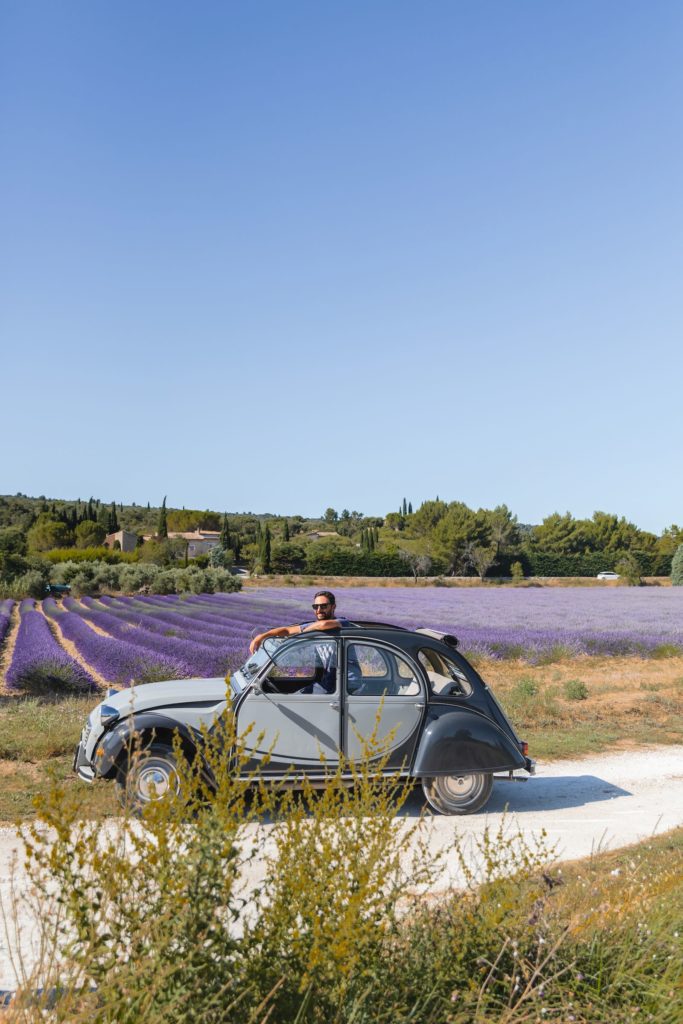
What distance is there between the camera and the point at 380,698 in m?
6.49

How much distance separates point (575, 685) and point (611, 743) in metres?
3.08

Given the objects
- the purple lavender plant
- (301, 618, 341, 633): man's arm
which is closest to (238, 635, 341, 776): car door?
(301, 618, 341, 633): man's arm

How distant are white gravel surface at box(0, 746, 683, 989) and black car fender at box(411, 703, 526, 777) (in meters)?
0.42

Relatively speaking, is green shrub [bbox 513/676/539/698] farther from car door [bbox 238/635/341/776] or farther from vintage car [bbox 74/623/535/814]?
car door [bbox 238/635/341/776]

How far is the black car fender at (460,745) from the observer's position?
21.3 feet

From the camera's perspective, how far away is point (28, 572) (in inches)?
1735

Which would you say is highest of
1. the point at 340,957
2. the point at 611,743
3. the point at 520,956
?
the point at 340,957

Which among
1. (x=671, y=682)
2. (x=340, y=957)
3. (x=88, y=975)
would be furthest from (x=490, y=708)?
(x=671, y=682)

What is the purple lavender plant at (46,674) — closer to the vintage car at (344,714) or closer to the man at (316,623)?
Result: the man at (316,623)

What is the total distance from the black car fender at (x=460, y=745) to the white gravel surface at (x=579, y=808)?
16.6 inches

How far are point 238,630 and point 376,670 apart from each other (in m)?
12.8

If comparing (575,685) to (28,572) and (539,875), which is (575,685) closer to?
(539,875)

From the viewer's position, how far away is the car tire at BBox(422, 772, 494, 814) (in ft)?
22.0

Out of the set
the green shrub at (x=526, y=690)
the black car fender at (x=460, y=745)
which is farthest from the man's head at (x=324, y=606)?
the green shrub at (x=526, y=690)
